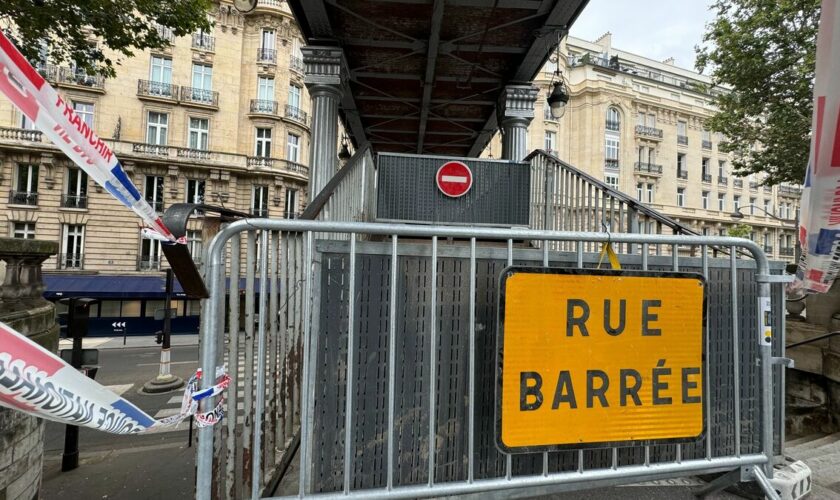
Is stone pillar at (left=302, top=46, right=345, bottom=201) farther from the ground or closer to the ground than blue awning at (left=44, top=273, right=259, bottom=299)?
farther from the ground

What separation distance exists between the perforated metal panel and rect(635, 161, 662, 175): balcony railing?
40.1 m

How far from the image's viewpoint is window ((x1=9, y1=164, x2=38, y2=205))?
21.5m

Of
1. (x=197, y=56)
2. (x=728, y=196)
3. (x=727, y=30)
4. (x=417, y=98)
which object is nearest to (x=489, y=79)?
(x=417, y=98)

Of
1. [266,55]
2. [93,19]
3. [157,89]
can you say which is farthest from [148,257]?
[93,19]

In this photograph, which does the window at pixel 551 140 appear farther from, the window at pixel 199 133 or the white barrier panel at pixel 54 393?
the white barrier panel at pixel 54 393

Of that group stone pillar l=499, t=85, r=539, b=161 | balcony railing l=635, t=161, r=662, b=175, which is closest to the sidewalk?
stone pillar l=499, t=85, r=539, b=161

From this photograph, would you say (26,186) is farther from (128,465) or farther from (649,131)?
(649,131)

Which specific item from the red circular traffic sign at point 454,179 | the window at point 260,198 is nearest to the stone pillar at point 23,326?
the red circular traffic sign at point 454,179

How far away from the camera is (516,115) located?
23.6 ft

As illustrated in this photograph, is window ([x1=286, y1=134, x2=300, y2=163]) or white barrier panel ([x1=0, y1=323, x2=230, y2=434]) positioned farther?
window ([x1=286, y1=134, x2=300, y2=163])

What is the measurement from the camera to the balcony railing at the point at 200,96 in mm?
24567

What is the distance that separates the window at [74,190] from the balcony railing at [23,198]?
1.50 m

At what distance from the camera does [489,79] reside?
7.19 meters

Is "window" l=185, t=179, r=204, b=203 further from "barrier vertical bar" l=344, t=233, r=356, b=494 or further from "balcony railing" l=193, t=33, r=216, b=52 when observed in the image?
"barrier vertical bar" l=344, t=233, r=356, b=494
